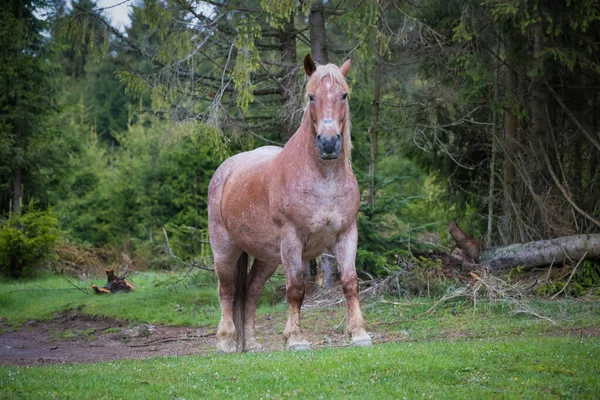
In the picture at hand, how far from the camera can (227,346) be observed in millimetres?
9430

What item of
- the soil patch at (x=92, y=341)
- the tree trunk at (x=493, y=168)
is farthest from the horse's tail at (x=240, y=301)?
the tree trunk at (x=493, y=168)

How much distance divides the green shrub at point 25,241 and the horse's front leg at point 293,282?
1302 cm

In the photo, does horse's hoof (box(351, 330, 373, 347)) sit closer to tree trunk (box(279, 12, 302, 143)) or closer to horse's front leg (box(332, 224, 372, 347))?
horse's front leg (box(332, 224, 372, 347))

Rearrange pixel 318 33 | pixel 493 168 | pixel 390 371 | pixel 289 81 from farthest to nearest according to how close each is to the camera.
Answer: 1. pixel 493 168
2. pixel 289 81
3. pixel 318 33
4. pixel 390 371

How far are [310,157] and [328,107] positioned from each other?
29.0 inches

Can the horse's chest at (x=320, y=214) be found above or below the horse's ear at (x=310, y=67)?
below

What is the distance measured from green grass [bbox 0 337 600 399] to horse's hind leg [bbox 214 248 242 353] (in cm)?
140

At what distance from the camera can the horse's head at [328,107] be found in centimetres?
760

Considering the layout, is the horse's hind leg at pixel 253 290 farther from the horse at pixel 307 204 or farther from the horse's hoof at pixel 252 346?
the horse at pixel 307 204

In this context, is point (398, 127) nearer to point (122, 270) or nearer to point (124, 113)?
point (122, 270)

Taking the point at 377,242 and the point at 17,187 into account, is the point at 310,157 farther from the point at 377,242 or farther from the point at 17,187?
the point at 17,187

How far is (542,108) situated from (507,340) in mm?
7312

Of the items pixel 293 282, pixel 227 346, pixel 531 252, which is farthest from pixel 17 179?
pixel 293 282

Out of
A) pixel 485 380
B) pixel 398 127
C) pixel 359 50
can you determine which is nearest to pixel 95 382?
pixel 485 380
